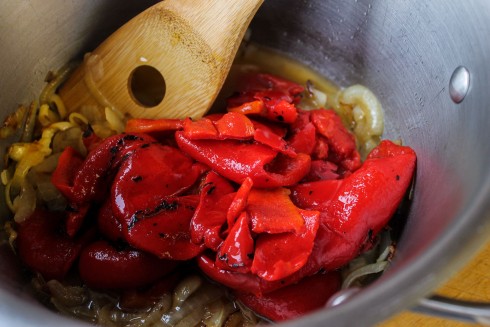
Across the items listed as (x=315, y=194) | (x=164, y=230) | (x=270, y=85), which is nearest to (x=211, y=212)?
(x=164, y=230)

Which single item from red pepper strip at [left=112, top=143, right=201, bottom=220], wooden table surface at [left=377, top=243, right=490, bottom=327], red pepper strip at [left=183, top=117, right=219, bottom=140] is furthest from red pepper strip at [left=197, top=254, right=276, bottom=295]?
wooden table surface at [left=377, top=243, right=490, bottom=327]

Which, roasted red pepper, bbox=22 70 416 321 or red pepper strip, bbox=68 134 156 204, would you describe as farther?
red pepper strip, bbox=68 134 156 204

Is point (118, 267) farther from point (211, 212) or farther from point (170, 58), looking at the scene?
point (170, 58)

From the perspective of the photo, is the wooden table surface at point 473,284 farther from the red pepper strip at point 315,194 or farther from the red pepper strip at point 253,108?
the red pepper strip at point 253,108

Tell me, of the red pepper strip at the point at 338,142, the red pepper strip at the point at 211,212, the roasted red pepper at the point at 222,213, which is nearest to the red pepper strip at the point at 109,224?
the roasted red pepper at the point at 222,213

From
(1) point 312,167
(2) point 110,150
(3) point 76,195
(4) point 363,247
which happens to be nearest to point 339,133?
(1) point 312,167

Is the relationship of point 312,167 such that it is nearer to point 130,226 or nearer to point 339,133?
point 339,133

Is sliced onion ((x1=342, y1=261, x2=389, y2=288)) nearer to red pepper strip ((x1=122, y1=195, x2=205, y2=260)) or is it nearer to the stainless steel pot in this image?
the stainless steel pot
